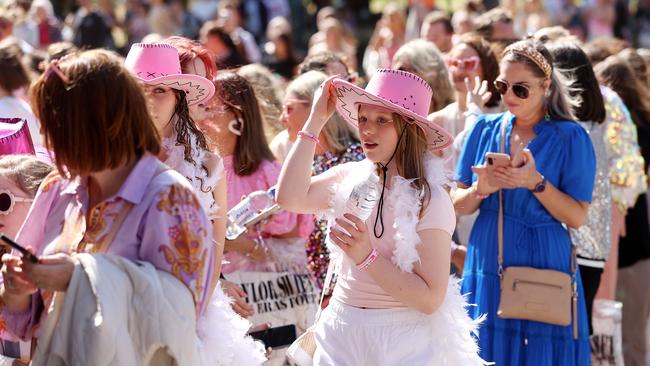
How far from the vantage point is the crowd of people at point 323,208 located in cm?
283

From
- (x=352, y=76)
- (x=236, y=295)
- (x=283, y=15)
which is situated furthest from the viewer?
(x=283, y=15)

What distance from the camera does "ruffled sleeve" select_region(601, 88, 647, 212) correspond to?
20.4 feet

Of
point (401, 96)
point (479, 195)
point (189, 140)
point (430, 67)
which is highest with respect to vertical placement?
point (401, 96)

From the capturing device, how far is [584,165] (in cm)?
488

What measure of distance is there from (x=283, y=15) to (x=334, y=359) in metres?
13.9

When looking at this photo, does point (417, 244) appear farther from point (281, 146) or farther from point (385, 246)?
point (281, 146)

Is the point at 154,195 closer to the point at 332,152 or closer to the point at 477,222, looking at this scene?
the point at 477,222

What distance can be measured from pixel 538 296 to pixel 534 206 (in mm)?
437

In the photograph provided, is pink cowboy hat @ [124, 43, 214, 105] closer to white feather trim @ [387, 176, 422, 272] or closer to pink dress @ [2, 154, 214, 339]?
white feather trim @ [387, 176, 422, 272]

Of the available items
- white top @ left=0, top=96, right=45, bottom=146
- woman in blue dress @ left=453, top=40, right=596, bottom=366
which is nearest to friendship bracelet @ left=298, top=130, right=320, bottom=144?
woman in blue dress @ left=453, top=40, right=596, bottom=366

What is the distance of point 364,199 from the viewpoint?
3893 millimetres

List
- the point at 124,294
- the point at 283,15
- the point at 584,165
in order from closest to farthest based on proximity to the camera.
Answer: the point at 124,294 → the point at 584,165 → the point at 283,15

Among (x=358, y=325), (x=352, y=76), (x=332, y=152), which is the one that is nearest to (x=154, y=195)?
(x=358, y=325)

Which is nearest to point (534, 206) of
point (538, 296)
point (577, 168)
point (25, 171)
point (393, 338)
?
point (577, 168)
